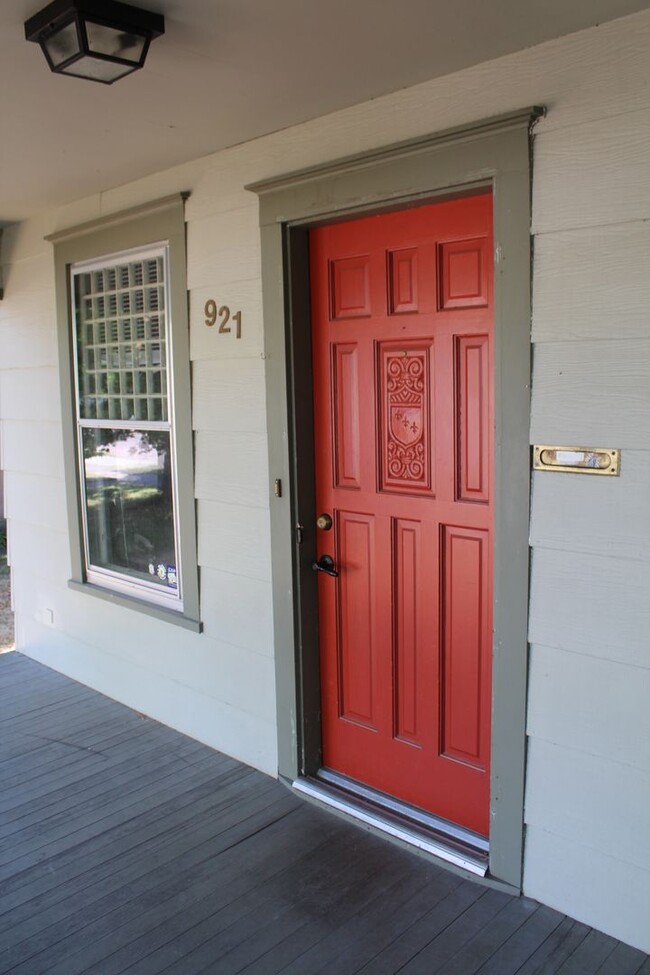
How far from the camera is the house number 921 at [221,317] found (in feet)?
10.1

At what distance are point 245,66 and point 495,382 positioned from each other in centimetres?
111

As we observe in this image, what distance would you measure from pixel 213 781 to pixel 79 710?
1056 millimetres

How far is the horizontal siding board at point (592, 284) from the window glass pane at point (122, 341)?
1807mm

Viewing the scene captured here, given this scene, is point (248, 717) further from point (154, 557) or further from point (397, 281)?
point (397, 281)

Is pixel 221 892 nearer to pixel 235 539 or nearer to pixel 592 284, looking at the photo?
pixel 235 539

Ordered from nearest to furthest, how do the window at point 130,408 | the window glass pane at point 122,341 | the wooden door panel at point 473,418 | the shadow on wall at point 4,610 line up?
the wooden door panel at point 473,418 < the window at point 130,408 < the window glass pane at point 122,341 < the shadow on wall at point 4,610

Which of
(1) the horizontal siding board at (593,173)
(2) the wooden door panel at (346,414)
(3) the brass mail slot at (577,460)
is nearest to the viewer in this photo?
(1) the horizontal siding board at (593,173)

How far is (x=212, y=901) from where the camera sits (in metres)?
2.48

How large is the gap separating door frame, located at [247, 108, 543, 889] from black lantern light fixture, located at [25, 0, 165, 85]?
0.79 meters

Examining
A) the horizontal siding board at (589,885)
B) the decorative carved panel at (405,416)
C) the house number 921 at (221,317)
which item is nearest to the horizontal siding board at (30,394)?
the house number 921 at (221,317)

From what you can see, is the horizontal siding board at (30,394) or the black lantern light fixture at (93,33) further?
the horizontal siding board at (30,394)

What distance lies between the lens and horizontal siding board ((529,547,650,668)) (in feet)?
6.88

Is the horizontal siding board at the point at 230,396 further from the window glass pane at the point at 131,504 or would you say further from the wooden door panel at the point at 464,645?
the wooden door panel at the point at 464,645

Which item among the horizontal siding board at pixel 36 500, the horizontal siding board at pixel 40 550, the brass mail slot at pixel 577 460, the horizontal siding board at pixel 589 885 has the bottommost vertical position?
the horizontal siding board at pixel 589 885
